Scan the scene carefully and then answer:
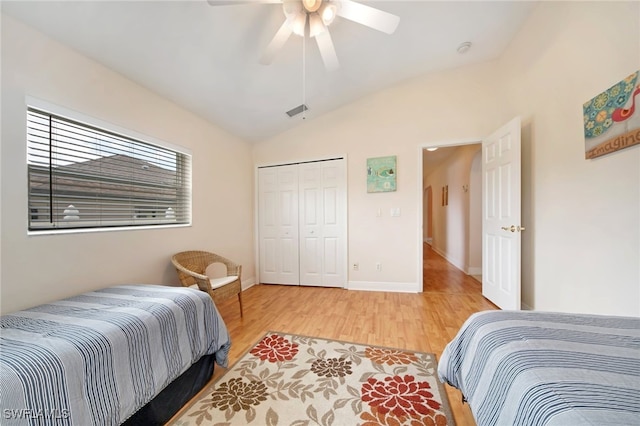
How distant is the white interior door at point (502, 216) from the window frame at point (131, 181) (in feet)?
11.2

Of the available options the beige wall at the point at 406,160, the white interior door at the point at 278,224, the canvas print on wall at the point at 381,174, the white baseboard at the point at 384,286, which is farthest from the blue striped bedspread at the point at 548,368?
the white interior door at the point at 278,224

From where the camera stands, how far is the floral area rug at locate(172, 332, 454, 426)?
123 centimetres

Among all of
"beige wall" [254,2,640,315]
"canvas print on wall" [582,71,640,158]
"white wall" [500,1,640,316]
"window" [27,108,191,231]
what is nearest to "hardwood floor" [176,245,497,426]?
"beige wall" [254,2,640,315]

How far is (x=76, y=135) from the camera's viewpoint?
170cm

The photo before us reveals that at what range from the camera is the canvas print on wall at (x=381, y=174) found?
3.22 m

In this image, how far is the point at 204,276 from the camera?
2.04 meters

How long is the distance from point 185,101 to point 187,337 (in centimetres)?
225

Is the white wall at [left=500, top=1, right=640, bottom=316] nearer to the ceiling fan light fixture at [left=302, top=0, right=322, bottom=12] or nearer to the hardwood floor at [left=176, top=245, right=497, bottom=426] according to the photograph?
the hardwood floor at [left=176, top=245, right=497, bottom=426]

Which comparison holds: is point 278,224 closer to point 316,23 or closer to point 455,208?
point 316,23

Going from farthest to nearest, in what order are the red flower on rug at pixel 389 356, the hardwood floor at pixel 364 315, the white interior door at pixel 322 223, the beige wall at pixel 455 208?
the beige wall at pixel 455 208 < the white interior door at pixel 322 223 < the hardwood floor at pixel 364 315 < the red flower on rug at pixel 389 356

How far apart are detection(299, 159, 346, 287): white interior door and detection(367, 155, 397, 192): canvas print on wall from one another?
39 cm

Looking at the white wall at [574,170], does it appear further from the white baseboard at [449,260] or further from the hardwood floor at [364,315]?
the white baseboard at [449,260]

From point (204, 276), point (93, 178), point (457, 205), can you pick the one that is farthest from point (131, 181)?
point (457, 205)

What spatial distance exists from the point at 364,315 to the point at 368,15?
258cm
